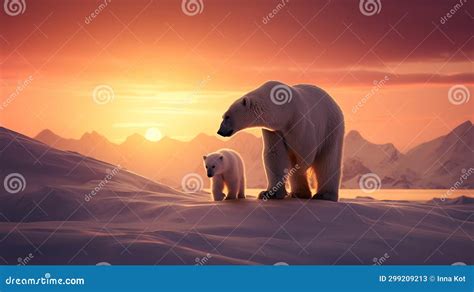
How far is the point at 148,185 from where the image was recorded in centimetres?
1056

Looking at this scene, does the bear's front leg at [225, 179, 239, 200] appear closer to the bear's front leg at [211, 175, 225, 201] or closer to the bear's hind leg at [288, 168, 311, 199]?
the bear's front leg at [211, 175, 225, 201]

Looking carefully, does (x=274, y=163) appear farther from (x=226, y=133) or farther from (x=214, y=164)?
(x=214, y=164)

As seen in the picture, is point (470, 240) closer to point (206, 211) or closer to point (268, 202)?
point (268, 202)

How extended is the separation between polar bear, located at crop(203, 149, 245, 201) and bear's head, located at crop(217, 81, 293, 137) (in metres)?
0.89

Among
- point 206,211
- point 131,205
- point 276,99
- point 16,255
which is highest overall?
point 276,99

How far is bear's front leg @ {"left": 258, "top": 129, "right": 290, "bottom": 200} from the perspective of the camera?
9.05 metres

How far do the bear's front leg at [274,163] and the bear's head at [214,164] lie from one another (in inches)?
30.0

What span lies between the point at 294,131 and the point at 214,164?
1320 mm

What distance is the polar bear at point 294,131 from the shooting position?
8.84m

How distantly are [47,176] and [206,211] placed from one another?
2960 millimetres

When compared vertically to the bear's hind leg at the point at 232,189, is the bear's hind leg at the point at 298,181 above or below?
above

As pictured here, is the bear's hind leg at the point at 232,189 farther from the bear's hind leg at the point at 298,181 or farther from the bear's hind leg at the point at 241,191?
the bear's hind leg at the point at 298,181

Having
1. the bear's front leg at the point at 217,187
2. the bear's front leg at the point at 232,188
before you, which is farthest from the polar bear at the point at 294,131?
the bear's front leg at the point at 217,187

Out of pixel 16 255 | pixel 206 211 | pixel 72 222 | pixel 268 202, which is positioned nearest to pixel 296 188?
pixel 268 202
